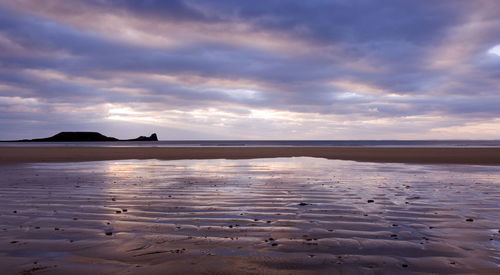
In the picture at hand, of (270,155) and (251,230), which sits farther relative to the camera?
(270,155)

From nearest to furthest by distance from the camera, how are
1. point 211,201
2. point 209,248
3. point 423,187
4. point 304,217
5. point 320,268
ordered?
point 320,268 < point 209,248 < point 304,217 < point 211,201 < point 423,187

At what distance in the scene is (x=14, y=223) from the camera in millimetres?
6660

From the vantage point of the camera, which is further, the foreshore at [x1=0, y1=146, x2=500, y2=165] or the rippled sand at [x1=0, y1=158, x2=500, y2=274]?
the foreshore at [x1=0, y1=146, x2=500, y2=165]

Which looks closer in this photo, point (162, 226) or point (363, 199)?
point (162, 226)

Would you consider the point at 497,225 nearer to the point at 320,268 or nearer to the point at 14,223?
the point at 320,268

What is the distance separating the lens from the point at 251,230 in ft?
20.1

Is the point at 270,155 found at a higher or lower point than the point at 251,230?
higher

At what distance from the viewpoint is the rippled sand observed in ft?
14.5

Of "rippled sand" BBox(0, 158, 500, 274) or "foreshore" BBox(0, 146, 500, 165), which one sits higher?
"foreshore" BBox(0, 146, 500, 165)

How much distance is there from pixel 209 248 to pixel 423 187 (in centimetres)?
902

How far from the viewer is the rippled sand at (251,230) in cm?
441

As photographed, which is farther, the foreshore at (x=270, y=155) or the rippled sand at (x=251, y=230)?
the foreshore at (x=270, y=155)

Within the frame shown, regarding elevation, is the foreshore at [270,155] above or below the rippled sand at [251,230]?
above

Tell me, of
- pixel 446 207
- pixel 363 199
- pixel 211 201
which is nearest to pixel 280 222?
pixel 211 201
